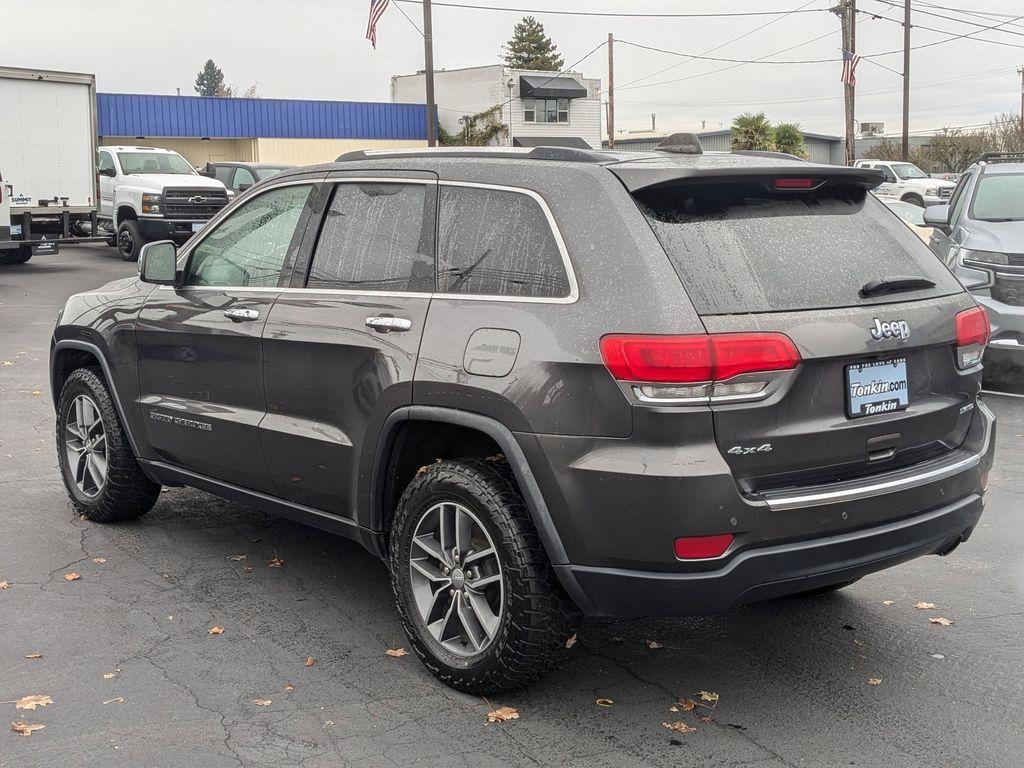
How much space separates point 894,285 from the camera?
4074 millimetres

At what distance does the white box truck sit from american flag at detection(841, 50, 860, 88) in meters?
20.8

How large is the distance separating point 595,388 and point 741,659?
4.79ft

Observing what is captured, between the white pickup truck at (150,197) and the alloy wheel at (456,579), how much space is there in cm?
1871

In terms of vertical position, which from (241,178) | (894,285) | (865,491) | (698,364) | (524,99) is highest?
(524,99)

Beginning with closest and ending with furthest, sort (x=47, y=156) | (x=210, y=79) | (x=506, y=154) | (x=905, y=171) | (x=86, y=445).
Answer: (x=506, y=154) → (x=86, y=445) → (x=47, y=156) → (x=905, y=171) → (x=210, y=79)

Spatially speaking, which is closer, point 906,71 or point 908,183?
point 908,183

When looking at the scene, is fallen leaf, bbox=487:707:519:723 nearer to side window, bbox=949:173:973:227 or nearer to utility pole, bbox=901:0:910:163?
side window, bbox=949:173:973:227

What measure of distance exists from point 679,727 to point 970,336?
1735 millimetres

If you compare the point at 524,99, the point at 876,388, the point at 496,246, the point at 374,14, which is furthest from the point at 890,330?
the point at 524,99

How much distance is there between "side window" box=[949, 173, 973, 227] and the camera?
1121cm

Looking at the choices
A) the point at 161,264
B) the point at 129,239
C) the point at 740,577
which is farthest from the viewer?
the point at 129,239

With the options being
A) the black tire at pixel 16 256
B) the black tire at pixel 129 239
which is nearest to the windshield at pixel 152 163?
the black tire at pixel 129 239

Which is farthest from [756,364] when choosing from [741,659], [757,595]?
[741,659]

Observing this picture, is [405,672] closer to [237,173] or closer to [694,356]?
[694,356]
